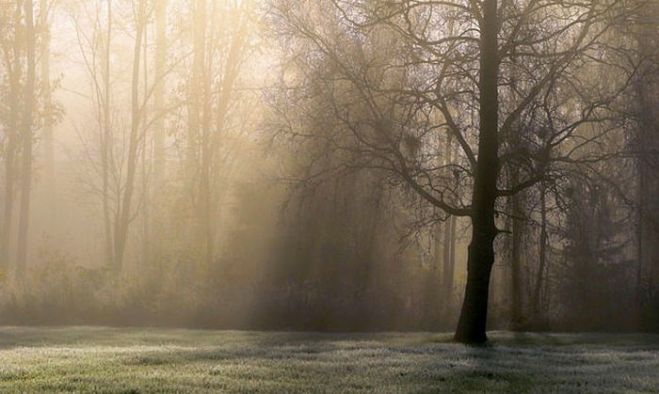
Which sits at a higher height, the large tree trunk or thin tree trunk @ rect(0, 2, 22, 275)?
thin tree trunk @ rect(0, 2, 22, 275)

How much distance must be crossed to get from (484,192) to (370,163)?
2.84m

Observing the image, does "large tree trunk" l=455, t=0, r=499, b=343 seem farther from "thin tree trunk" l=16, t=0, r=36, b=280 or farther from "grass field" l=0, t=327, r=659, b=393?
"thin tree trunk" l=16, t=0, r=36, b=280

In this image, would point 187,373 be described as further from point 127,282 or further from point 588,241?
point 588,241

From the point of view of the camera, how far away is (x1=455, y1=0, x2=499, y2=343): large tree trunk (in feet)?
64.2

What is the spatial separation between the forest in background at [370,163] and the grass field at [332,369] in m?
4.55

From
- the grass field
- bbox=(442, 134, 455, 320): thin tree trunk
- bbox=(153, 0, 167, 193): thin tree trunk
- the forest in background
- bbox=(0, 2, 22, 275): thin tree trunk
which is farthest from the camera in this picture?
bbox=(153, 0, 167, 193): thin tree trunk

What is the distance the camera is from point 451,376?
1229 centimetres

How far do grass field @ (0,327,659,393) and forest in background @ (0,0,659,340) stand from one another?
4.55m

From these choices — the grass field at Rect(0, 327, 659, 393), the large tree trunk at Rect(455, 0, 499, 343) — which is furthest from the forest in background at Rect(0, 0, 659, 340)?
the grass field at Rect(0, 327, 659, 393)

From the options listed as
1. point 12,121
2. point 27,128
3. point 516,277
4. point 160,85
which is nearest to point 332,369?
point 516,277

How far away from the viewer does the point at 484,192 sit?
787 inches

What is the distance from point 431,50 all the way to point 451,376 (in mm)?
9342

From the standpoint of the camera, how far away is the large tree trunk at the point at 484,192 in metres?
19.6

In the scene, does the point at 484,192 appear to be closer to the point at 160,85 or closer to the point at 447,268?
the point at 447,268
